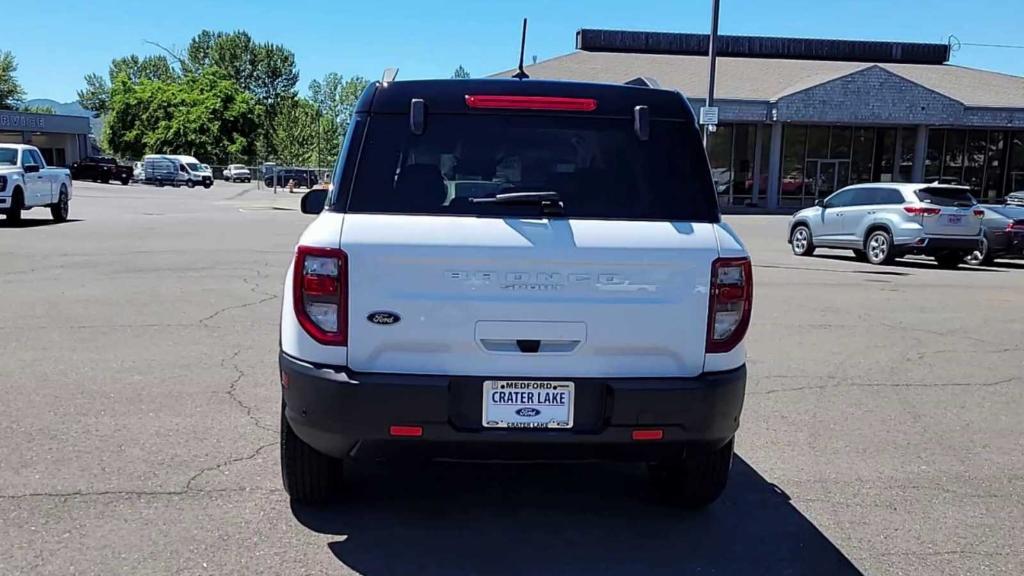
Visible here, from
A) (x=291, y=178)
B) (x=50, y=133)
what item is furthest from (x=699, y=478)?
(x=50, y=133)

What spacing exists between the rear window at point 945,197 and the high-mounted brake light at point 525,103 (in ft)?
49.9

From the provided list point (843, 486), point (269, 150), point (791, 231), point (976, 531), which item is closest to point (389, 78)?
point (843, 486)

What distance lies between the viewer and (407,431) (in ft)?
11.5

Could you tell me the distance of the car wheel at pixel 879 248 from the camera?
1734 cm

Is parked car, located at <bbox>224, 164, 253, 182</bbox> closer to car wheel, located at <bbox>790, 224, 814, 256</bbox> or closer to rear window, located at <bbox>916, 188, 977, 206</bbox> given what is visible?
car wheel, located at <bbox>790, 224, 814, 256</bbox>

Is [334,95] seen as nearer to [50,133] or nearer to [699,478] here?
[50,133]

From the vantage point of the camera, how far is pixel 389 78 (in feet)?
13.1

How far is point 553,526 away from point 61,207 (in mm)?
23385

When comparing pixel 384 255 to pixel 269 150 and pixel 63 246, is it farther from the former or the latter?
pixel 269 150

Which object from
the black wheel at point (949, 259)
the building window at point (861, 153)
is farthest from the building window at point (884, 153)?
Answer: the black wheel at point (949, 259)

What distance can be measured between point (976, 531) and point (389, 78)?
3.52 m

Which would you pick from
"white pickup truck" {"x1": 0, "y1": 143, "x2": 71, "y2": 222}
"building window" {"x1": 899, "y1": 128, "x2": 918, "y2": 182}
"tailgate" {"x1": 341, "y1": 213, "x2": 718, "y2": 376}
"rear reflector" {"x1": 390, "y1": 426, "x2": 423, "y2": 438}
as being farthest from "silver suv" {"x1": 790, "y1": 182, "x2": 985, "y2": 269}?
"building window" {"x1": 899, "y1": 128, "x2": 918, "y2": 182}

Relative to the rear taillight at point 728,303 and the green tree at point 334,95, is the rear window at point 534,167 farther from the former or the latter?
the green tree at point 334,95

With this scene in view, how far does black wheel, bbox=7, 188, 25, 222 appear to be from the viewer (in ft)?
67.6
